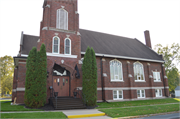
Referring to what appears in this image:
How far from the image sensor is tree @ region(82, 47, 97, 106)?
43.8 feet

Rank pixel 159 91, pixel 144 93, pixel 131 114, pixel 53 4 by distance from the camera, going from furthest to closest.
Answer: pixel 159 91
pixel 144 93
pixel 53 4
pixel 131 114

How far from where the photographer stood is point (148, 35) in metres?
27.2

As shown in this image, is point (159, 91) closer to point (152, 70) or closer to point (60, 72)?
point (152, 70)

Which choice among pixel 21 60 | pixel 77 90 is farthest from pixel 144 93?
pixel 21 60

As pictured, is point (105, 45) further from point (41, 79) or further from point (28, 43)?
point (41, 79)

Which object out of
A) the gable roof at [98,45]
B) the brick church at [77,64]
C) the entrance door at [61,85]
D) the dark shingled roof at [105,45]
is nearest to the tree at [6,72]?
the gable roof at [98,45]

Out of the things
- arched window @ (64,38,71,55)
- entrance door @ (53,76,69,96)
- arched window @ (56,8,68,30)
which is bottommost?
entrance door @ (53,76,69,96)

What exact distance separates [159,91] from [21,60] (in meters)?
20.3

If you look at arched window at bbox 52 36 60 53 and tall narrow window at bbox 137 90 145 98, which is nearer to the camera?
arched window at bbox 52 36 60 53

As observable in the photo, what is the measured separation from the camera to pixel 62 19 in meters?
16.5

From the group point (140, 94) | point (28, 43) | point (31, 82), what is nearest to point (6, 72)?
point (28, 43)

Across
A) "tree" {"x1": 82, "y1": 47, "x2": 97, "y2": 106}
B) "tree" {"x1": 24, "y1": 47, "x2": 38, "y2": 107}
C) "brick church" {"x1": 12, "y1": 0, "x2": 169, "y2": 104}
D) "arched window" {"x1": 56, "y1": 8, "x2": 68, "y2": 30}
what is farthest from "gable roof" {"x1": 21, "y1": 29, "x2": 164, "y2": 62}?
"tree" {"x1": 24, "y1": 47, "x2": 38, "y2": 107}

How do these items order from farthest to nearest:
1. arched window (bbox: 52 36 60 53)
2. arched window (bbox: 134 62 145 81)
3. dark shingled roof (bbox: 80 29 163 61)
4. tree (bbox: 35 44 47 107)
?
1. arched window (bbox: 134 62 145 81)
2. dark shingled roof (bbox: 80 29 163 61)
3. arched window (bbox: 52 36 60 53)
4. tree (bbox: 35 44 47 107)

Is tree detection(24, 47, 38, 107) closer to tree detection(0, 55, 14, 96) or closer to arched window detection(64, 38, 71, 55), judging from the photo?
arched window detection(64, 38, 71, 55)
